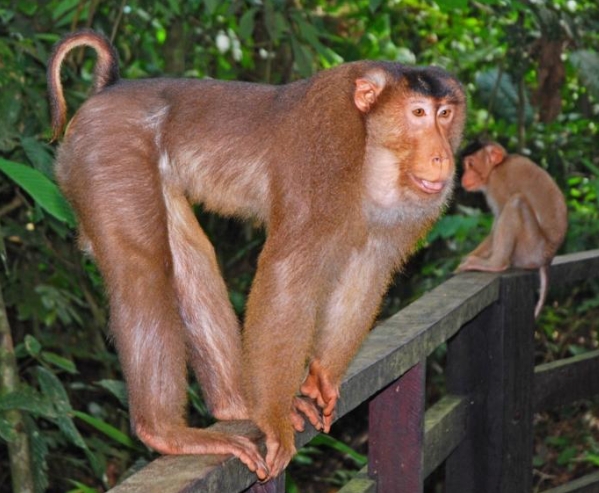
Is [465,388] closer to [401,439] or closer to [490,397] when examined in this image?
[490,397]

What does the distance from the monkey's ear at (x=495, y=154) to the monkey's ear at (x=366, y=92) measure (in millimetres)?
4060

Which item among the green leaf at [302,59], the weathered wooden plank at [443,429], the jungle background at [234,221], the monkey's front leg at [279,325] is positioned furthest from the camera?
the green leaf at [302,59]

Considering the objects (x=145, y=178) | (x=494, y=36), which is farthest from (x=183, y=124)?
(x=494, y=36)

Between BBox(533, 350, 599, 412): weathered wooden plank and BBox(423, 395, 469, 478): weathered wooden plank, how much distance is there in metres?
0.57

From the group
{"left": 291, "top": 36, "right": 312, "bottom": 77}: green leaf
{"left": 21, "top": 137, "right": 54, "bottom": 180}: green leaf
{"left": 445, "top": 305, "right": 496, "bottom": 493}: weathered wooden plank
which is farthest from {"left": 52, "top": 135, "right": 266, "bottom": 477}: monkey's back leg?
{"left": 291, "top": 36, "right": 312, "bottom": 77}: green leaf

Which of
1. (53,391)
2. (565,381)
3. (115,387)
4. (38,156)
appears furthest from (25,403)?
(565,381)

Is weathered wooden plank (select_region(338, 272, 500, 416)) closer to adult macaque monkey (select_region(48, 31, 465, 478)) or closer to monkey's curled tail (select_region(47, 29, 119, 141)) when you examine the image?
adult macaque monkey (select_region(48, 31, 465, 478))

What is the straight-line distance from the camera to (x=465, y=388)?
4.61m

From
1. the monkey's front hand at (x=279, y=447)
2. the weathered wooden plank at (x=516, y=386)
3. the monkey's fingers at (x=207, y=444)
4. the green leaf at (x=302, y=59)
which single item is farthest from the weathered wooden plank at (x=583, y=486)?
the green leaf at (x=302, y=59)

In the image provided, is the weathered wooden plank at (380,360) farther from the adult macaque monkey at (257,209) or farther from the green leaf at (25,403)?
the green leaf at (25,403)

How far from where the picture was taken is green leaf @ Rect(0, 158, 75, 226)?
4.02 metres

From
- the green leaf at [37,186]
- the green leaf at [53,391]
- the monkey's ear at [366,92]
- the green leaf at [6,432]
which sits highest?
the monkey's ear at [366,92]

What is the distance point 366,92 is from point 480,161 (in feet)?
13.5

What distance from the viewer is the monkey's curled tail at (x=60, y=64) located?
3672 mm
